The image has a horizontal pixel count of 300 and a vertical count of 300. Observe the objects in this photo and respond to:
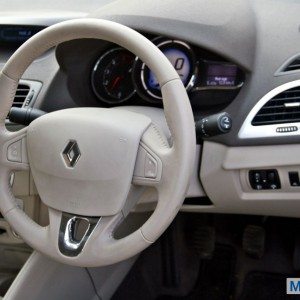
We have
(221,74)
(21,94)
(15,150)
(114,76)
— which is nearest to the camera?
(15,150)

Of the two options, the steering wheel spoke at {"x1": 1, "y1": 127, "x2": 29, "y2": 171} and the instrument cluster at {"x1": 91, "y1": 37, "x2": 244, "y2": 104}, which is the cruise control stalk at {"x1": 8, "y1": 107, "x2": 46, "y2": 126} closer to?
the steering wheel spoke at {"x1": 1, "y1": 127, "x2": 29, "y2": 171}

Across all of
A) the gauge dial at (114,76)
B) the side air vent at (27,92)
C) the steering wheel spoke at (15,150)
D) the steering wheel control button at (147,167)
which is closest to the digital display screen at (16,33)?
the side air vent at (27,92)

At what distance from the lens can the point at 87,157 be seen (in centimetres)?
148

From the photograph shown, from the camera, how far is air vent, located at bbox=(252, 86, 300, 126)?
1.64m

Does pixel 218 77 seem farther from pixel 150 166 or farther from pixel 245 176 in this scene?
pixel 150 166

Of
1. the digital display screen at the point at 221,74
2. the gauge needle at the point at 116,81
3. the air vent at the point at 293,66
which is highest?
the air vent at the point at 293,66

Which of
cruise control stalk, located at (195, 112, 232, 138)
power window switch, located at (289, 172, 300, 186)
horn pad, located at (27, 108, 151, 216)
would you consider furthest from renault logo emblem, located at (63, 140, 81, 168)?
power window switch, located at (289, 172, 300, 186)

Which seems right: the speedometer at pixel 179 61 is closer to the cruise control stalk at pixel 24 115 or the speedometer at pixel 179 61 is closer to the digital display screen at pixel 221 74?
the digital display screen at pixel 221 74

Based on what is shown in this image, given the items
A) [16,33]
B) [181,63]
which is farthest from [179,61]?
[16,33]

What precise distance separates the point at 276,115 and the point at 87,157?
547 mm

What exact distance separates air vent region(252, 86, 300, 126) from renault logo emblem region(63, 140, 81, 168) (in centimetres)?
51

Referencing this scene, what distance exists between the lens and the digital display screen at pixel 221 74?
1.73 metres

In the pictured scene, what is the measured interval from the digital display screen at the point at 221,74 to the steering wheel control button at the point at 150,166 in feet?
1.38

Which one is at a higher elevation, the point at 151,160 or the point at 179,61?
the point at 179,61
